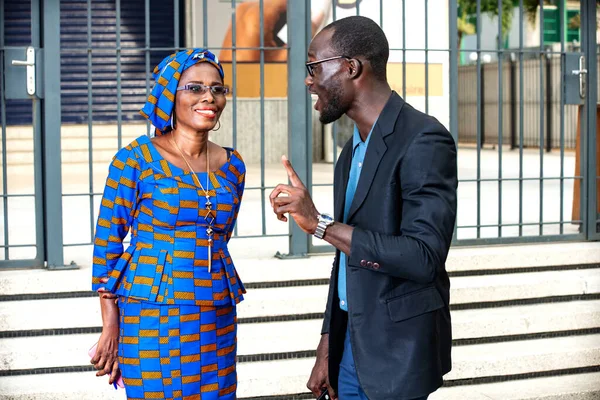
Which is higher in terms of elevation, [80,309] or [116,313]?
[116,313]

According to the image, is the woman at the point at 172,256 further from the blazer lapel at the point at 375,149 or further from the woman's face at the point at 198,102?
the blazer lapel at the point at 375,149

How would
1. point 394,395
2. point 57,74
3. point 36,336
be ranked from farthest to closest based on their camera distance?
point 57,74, point 36,336, point 394,395

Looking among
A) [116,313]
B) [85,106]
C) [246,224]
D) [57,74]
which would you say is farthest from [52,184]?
[85,106]

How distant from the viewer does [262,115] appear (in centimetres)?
634

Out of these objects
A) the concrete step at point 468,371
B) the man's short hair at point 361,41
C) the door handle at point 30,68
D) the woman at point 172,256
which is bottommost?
the concrete step at point 468,371

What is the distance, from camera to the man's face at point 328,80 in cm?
272

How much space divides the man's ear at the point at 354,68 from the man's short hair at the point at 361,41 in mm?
15

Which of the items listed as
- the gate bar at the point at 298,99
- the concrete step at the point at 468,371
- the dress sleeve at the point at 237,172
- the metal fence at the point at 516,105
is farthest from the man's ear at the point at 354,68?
the metal fence at the point at 516,105

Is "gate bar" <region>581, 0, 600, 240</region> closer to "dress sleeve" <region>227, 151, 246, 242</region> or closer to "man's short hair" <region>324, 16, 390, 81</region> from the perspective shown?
"dress sleeve" <region>227, 151, 246, 242</region>

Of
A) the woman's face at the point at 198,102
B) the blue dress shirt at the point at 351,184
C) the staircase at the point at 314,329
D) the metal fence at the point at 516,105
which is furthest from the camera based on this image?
the metal fence at the point at 516,105

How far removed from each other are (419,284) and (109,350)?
46.8 inches

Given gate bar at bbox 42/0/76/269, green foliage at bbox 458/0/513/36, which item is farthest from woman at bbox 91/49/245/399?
green foliage at bbox 458/0/513/36

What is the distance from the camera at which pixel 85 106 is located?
575 inches

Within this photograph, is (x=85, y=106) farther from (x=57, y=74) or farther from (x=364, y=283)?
(x=364, y=283)
